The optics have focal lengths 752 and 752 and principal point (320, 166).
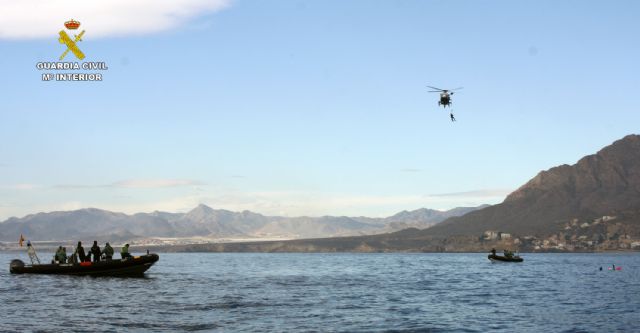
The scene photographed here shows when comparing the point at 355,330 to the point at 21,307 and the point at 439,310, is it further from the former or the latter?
the point at 21,307

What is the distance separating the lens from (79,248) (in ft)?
284

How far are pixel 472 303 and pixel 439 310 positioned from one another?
767 cm

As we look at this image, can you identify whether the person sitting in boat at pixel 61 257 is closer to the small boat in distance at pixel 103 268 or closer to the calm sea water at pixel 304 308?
the small boat in distance at pixel 103 268

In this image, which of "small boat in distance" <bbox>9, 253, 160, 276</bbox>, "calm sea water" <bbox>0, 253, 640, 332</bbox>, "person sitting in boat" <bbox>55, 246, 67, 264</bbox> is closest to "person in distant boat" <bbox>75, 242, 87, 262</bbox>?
"small boat in distance" <bbox>9, 253, 160, 276</bbox>

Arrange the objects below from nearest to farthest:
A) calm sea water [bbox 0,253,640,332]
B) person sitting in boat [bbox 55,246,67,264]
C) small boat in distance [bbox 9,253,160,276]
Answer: calm sea water [bbox 0,253,640,332], small boat in distance [bbox 9,253,160,276], person sitting in boat [bbox 55,246,67,264]

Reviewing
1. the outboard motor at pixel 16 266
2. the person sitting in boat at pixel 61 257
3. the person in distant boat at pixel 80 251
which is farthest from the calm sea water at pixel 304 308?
the outboard motor at pixel 16 266

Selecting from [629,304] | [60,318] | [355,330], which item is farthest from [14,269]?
[629,304]

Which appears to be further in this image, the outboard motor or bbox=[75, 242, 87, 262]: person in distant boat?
the outboard motor

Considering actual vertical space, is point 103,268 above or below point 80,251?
below

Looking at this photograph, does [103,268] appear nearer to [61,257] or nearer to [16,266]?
[61,257]

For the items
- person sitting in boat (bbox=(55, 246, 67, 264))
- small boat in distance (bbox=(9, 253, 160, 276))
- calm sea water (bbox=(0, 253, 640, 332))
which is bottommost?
calm sea water (bbox=(0, 253, 640, 332))

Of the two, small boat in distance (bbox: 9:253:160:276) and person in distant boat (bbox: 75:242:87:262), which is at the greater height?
person in distant boat (bbox: 75:242:87:262)

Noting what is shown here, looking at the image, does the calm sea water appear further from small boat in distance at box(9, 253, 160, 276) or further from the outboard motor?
the outboard motor

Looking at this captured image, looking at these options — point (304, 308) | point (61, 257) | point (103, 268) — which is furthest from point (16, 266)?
point (304, 308)
